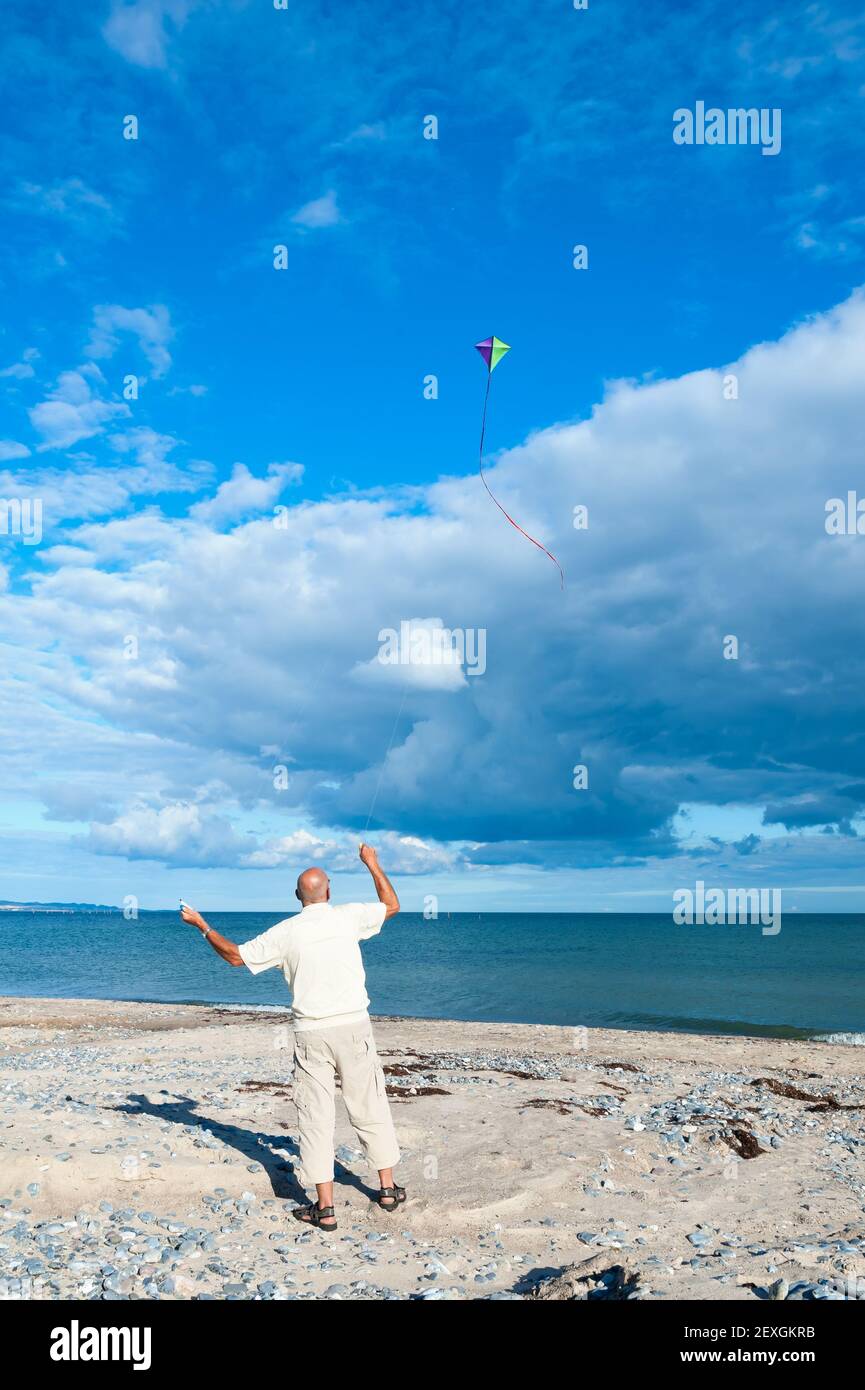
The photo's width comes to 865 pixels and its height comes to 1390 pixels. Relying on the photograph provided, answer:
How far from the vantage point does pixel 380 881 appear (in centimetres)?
834

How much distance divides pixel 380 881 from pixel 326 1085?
1880mm

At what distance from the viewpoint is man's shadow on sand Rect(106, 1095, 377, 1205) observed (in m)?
9.02

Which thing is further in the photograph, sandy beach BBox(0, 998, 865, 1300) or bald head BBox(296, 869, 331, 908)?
bald head BBox(296, 869, 331, 908)

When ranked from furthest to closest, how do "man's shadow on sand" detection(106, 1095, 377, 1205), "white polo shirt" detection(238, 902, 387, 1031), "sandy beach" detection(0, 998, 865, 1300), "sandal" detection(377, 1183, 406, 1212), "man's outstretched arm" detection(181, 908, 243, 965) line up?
"man's shadow on sand" detection(106, 1095, 377, 1205) < "sandal" detection(377, 1183, 406, 1212) < "white polo shirt" detection(238, 902, 387, 1031) < "man's outstretched arm" detection(181, 908, 243, 965) < "sandy beach" detection(0, 998, 865, 1300)

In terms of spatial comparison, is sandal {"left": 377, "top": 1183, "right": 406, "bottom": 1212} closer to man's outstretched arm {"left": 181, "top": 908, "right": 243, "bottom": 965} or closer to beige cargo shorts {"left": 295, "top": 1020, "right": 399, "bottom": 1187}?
beige cargo shorts {"left": 295, "top": 1020, "right": 399, "bottom": 1187}

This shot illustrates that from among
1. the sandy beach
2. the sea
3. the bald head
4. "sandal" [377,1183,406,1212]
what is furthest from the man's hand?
the sea

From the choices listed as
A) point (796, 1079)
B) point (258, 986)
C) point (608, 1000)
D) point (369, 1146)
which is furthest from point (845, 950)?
point (369, 1146)

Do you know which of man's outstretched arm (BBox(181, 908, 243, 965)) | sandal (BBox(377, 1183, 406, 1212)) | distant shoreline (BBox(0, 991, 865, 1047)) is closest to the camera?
man's outstretched arm (BBox(181, 908, 243, 965))

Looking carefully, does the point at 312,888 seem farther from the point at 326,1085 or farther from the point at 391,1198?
the point at 391,1198

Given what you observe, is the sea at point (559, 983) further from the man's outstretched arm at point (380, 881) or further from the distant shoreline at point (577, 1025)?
the man's outstretched arm at point (380, 881)

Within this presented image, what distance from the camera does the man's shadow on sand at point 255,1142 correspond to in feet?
29.6
